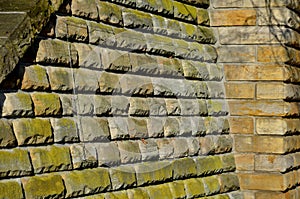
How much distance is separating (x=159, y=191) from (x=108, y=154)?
0.79 meters

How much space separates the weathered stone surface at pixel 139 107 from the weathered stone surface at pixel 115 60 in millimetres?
270

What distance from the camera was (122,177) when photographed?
5.29m

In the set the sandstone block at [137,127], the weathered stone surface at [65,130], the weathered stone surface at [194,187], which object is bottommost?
the weathered stone surface at [194,187]

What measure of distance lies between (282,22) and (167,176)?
2117 mm

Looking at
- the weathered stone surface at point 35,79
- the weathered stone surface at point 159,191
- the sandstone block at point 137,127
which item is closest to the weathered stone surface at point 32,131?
the weathered stone surface at point 35,79

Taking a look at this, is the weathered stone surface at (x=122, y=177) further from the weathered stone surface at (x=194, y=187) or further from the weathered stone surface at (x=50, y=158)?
the weathered stone surface at (x=194, y=187)

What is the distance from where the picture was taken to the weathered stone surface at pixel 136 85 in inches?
217

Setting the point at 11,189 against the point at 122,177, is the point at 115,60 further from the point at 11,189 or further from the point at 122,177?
the point at 11,189

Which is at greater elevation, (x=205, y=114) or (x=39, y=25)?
(x=39, y=25)

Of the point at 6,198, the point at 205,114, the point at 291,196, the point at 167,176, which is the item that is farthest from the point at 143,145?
the point at 291,196

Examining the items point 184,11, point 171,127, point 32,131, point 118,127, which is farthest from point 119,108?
point 184,11

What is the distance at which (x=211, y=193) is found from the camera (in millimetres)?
6648

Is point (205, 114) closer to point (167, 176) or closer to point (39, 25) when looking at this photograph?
point (167, 176)

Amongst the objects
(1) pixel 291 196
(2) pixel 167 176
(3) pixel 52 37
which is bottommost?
(1) pixel 291 196
